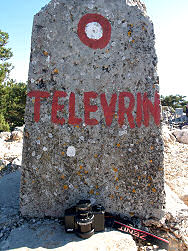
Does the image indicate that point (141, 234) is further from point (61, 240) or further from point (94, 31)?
point (94, 31)

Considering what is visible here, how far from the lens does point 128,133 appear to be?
2.22m

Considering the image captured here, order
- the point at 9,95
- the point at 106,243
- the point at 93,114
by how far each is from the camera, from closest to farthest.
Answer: the point at 106,243, the point at 93,114, the point at 9,95

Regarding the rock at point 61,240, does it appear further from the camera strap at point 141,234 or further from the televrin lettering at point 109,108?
the televrin lettering at point 109,108

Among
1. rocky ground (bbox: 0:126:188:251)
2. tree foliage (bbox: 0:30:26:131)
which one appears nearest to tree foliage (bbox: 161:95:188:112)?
tree foliage (bbox: 0:30:26:131)

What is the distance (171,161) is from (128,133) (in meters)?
3.75

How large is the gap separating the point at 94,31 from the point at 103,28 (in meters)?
0.11

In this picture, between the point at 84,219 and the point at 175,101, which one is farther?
the point at 175,101

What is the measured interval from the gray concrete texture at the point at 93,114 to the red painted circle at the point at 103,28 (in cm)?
1

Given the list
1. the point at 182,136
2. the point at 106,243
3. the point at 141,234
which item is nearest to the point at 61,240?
the point at 106,243

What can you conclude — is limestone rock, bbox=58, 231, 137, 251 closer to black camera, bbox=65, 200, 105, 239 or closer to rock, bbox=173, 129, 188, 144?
black camera, bbox=65, 200, 105, 239

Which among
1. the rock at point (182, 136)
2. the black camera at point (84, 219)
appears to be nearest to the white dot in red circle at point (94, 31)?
the black camera at point (84, 219)

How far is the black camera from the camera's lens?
6.13 feet

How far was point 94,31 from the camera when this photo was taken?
2.24 metres

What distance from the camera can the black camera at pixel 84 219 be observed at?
1.87 meters
